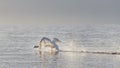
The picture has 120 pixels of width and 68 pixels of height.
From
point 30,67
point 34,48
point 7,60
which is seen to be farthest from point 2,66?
point 34,48

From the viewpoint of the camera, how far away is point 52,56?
56.8 m

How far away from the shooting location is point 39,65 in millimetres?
49219

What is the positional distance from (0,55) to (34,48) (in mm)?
8218

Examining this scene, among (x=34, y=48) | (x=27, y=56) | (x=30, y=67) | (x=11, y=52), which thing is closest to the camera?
(x=30, y=67)

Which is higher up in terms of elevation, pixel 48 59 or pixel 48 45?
pixel 48 45

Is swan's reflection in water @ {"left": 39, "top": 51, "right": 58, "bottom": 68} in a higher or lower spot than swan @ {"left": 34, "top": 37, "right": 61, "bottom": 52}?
lower

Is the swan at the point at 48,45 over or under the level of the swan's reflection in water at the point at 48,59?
Result: over

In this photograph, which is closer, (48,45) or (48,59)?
(48,59)

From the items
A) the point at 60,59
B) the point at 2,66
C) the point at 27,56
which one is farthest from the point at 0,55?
the point at 2,66

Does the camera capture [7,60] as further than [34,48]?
No

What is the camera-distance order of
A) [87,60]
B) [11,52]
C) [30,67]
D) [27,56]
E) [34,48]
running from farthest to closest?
1. [34,48]
2. [11,52]
3. [27,56]
4. [87,60]
5. [30,67]

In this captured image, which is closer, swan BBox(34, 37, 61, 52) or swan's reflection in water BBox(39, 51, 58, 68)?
swan's reflection in water BBox(39, 51, 58, 68)

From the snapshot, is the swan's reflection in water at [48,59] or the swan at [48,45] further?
the swan at [48,45]

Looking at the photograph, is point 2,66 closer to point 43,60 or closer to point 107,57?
point 43,60
